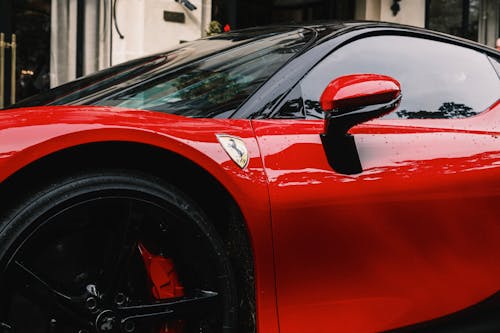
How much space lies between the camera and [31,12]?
6.75 meters

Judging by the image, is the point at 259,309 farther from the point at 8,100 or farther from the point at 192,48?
the point at 8,100

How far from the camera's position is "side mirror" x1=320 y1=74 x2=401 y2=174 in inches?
65.1

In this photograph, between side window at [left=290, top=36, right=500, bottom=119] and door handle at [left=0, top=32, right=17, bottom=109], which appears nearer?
side window at [left=290, top=36, right=500, bottom=119]

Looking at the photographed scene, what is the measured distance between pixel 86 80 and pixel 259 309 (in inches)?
46.6

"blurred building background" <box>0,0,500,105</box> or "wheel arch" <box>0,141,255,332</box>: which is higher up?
"blurred building background" <box>0,0,500,105</box>

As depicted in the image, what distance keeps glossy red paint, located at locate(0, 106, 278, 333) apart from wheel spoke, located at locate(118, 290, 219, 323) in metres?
0.13

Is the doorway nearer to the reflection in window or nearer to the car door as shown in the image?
Result: the reflection in window

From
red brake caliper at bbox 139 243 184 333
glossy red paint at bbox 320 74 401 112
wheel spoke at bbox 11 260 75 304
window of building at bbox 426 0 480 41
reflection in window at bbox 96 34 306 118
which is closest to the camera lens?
wheel spoke at bbox 11 260 75 304

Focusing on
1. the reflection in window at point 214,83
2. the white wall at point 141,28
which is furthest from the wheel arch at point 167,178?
the white wall at point 141,28

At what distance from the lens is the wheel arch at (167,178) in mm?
1396

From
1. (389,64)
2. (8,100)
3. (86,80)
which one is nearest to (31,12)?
(8,100)

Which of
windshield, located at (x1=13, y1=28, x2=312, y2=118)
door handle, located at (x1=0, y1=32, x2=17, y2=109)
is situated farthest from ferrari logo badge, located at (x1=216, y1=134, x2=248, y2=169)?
door handle, located at (x1=0, y1=32, x2=17, y2=109)

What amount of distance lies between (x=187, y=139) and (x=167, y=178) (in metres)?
0.11

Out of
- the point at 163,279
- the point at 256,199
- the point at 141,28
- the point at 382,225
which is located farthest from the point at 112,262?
the point at 141,28
